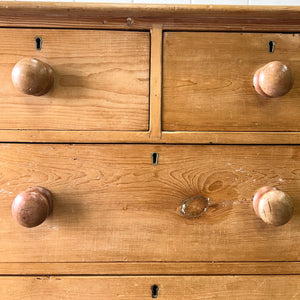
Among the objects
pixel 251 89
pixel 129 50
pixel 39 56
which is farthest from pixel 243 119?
pixel 39 56

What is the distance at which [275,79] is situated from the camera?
48 cm

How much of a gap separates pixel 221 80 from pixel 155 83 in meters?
0.12

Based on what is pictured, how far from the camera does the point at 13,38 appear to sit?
0.52 meters

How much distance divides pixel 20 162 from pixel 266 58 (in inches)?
18.7

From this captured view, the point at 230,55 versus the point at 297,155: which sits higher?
the point at 230,55

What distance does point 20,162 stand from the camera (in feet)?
1.74

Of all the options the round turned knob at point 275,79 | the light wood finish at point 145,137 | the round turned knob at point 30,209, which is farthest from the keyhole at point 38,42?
the round turned knob at point 275,79

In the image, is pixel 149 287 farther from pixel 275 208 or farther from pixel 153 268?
pixel 275 208

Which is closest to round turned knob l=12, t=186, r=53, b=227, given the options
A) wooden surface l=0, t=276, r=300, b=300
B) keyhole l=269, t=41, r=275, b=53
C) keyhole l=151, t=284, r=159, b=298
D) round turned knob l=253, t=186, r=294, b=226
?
wooden surface l=0, t=276, r=300, b=300

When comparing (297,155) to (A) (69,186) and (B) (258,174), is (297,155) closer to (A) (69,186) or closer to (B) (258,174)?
(B) (258,174)

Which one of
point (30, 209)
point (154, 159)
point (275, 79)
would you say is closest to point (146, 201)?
point (154, 159)

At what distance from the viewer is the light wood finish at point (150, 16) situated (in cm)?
50

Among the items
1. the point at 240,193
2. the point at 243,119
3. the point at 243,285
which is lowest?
the point at 243,285

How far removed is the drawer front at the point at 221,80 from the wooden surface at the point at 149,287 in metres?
0.28
